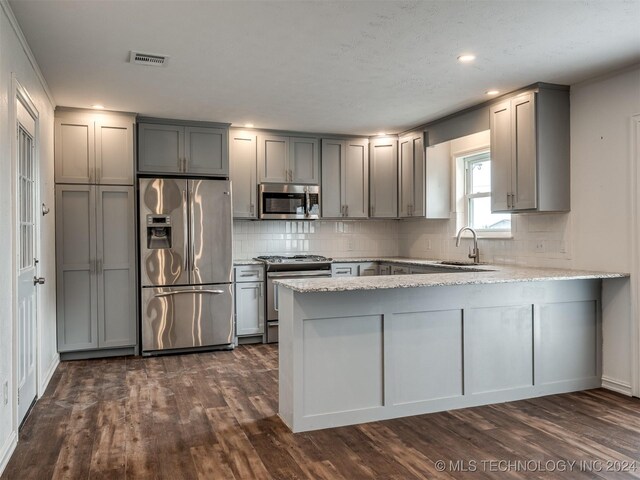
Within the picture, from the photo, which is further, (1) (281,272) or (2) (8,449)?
(1) (281,272)

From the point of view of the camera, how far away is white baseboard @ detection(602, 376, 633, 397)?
356 centimetres

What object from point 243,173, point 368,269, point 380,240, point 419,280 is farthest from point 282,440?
point 380,240

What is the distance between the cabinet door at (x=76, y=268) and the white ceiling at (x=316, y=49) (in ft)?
3.00

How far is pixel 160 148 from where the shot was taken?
16.8 ft

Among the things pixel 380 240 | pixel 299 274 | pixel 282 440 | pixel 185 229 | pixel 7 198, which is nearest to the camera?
pixel 7 198

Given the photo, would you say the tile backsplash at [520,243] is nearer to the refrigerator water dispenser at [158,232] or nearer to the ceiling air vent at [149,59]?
the refrigerator water dispenser at [158,232]

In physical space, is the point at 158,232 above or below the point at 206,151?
below

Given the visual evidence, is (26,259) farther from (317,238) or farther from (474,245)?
(474,245)

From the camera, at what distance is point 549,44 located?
10.4ft

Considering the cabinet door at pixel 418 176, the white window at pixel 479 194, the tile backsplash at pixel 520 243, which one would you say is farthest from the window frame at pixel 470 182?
the cabinet door at pixel 418 176

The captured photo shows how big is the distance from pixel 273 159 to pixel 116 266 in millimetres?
2069

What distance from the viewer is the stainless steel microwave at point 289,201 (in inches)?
222

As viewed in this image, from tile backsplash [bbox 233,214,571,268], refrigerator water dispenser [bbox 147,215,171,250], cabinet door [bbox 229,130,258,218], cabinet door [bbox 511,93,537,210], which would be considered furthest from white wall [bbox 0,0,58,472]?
cabinet door [bbox 511,93,537,210]

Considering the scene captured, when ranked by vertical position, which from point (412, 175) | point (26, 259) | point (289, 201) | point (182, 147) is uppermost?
point (182, 147)
